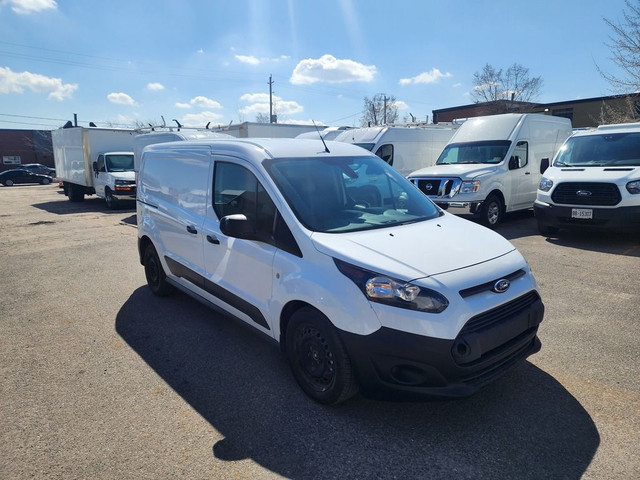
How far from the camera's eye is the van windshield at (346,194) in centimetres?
337

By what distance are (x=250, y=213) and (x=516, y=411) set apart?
2519mm

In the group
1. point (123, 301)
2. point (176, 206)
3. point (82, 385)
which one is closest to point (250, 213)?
point (176, 206)

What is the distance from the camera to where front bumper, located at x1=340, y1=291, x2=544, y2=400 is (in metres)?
2.61

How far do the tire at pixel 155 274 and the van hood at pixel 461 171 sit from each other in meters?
6.60

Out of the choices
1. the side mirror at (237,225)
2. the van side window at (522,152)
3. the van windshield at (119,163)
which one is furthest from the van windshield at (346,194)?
the van windshield at (119,163)

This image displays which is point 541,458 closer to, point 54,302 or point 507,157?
point 54,302

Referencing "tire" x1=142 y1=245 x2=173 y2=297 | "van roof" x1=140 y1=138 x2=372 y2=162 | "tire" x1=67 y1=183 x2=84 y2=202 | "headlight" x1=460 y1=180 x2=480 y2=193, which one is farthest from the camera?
"tire" x1=67 y1=183 x2=84 y2=202

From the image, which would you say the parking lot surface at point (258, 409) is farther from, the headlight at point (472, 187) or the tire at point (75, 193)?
the tire at point (75, 193)

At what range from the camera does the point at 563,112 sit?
41.7 m

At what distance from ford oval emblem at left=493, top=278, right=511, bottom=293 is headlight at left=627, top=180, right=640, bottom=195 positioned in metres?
6.07

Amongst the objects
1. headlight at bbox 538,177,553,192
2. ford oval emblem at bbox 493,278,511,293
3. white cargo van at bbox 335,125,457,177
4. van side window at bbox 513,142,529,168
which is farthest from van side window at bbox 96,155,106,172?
ford oval emblem at bbox 493,278,511,293

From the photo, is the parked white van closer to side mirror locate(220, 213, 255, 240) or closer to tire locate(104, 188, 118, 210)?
side mirror locate(220, 213, 255, 240)

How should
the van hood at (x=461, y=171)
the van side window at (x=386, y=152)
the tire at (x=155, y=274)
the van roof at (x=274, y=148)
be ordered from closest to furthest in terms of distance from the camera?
the van roof at (x=274, y=148), the tire at (x=155, y=274), the van hood at (x=461, y=171), the van side window at (x=386, y=152)

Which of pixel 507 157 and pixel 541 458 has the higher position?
pixel 507 157
